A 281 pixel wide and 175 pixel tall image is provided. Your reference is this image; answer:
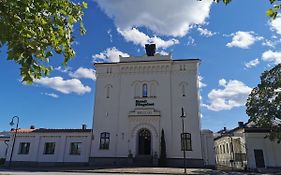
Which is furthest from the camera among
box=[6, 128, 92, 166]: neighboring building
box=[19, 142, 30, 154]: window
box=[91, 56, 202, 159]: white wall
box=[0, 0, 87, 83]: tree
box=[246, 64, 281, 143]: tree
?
box=[19, 142, 30, 154]: window

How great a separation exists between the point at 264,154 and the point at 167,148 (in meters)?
10.6

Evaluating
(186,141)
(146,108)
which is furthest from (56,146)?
(186,141)

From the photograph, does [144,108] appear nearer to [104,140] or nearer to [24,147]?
[104,140]

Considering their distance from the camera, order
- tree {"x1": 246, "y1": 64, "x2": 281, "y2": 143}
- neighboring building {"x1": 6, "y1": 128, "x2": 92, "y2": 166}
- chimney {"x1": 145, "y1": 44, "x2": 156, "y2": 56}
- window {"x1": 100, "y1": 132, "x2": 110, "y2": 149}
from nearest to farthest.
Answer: tree {"x1": 246, "y1": 64, "x2": 281, "y2": 143}, window {"x1": 100, "y1": 132, "x2": 110, "y2": 149}, neighboring building {"x1": 6, "y1": 128, "x2": 92, "y2": 166}, chimney {"x1": 145, "y1": 44, "x2": 156, "y2": 56}

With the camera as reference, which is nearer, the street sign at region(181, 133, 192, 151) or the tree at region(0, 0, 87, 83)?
the tree at region(0, 0, 87, 83)

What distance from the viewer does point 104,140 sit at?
31500 mm

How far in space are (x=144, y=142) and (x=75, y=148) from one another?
8659 millimetres

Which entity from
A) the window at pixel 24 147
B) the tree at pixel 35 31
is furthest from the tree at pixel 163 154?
the tree at pixel 35 31

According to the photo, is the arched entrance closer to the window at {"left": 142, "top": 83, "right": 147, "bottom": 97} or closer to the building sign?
the building sign

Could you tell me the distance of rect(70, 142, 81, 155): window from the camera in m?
31.8

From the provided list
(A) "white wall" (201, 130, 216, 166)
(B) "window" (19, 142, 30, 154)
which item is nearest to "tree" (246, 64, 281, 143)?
(A) "white wall" (201, 130, 216, 166)

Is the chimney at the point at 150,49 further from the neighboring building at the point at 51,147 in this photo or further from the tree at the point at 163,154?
the neighboring building at the point at 51,147

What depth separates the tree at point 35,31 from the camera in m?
5.49

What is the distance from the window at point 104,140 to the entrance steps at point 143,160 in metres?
4.31
